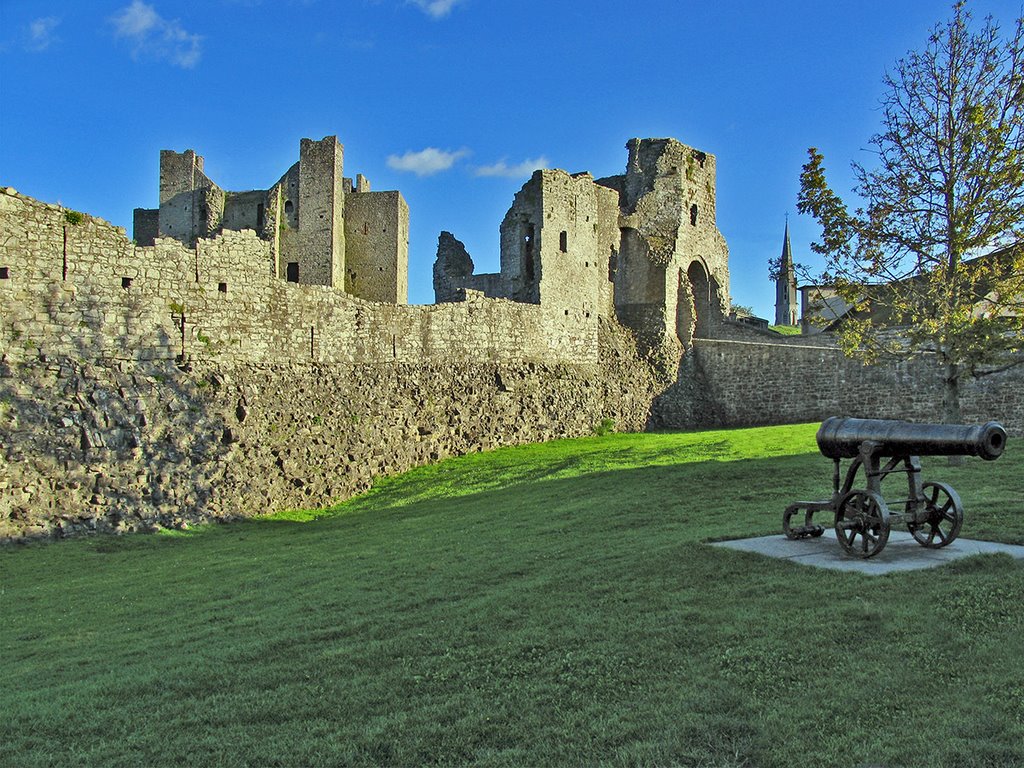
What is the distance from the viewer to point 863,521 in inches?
361

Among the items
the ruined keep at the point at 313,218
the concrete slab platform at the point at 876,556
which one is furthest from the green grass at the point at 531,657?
the ruined keep at the point at 313,218

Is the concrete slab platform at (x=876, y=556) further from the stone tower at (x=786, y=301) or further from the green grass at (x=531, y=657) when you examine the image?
the stone tower at (x=786, y=301)

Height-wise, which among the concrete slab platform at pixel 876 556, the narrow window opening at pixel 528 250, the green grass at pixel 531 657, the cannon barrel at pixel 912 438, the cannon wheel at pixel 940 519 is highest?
the narrow window opening at pixel 528 250

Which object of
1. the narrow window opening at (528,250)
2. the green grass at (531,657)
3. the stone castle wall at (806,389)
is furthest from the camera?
the narrow window opening at (528,250)

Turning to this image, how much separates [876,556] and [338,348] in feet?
52.4

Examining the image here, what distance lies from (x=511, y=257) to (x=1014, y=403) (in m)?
16.8

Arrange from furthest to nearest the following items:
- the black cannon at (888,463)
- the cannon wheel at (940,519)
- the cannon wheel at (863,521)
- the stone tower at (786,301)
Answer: the stone tower at (786,301)
the cannon wheel at (940,519)
the cannon wheel at (863,521)
the black cannon at (888,463)

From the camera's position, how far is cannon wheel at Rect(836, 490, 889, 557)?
8875mm

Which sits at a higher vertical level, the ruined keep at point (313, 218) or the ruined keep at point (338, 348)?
the ruined keep at point (313, 218)

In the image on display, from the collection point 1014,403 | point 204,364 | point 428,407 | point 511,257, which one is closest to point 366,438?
point 428,407

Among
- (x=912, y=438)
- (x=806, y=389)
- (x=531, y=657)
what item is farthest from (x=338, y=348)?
(x=806, y=389)

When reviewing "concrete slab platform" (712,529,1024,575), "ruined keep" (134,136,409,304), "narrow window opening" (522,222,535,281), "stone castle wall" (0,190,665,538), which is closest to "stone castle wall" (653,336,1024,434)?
"narrow window opening" (522,222,535,281)

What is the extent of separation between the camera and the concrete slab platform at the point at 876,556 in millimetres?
8680

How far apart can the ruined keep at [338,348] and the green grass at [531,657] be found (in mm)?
4680
